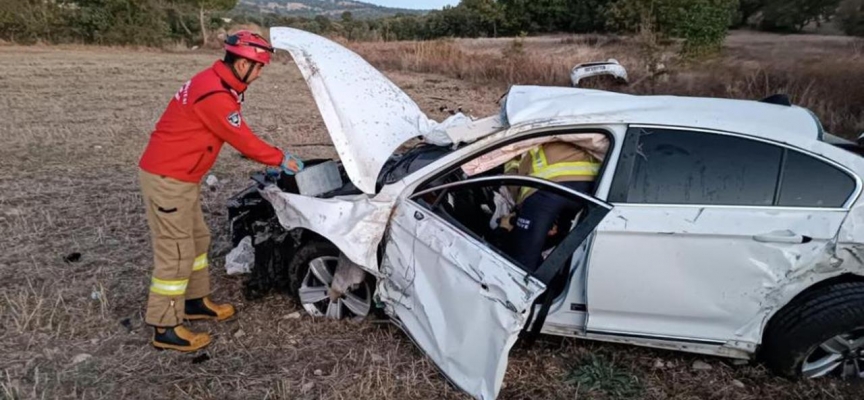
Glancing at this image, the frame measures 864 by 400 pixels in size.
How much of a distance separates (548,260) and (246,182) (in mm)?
4538

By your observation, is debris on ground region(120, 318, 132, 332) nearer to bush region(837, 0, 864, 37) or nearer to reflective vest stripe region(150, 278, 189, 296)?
reflective vest stripe region(150, 278, 189, 296)

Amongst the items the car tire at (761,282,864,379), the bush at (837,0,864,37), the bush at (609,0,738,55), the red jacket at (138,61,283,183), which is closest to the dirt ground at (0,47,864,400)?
the car tire at (761,282,864,379)

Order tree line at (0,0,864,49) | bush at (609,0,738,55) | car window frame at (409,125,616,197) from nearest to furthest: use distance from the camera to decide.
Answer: car window frame at (409,125,616,197)
bush at (609,0,738,55)
tree line at (0,0,864,49)

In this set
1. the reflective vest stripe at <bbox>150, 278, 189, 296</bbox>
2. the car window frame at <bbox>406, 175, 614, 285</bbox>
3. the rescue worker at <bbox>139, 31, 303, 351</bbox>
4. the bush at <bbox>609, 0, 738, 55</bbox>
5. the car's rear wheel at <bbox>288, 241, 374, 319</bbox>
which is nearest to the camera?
the car window frame at <bbox>406, 175, 614, 285</bbox>

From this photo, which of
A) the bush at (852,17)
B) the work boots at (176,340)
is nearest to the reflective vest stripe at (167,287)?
the work boots at (176,340)

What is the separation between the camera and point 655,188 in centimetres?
302

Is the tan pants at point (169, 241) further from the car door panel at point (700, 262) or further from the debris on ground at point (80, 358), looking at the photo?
the car door panel at point (700, 262)

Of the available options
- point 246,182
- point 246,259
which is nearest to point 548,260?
point 246,259

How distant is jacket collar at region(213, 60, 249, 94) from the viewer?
3371 mm

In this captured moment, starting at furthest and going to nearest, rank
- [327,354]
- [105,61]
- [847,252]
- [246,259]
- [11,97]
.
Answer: [105,61]
[11,97]
[246,259]
[327,354]
[847,252]

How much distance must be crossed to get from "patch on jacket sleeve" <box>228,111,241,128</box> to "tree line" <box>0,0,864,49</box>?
35.6 feet

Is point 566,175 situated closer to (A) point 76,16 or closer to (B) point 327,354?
(B) point 327,354

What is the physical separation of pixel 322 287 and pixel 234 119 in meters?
1.19

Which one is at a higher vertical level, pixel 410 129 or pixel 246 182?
pixel 410 129
